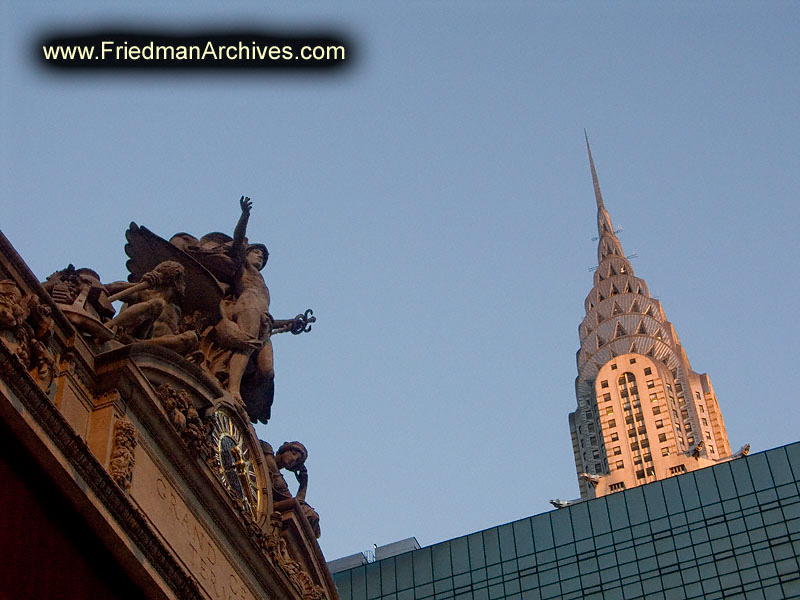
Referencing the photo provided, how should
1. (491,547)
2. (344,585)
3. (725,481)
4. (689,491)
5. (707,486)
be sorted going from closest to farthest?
(725,481), (707,486), (689,491), (491,547), (344,585)

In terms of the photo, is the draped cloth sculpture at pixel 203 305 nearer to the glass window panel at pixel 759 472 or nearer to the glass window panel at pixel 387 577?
the glass window panel at pixel 759 472

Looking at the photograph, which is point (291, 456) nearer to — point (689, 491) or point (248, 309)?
point (248, 309)

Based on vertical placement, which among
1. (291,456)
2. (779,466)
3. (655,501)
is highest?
(779,466)

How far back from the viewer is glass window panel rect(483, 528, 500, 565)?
278ft

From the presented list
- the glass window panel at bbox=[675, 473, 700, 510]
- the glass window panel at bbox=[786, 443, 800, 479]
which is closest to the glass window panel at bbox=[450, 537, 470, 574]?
the glass window panel at bbox=[675, 473, 700, 510]

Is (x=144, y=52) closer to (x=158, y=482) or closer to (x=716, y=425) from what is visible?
(x=158, y=482)

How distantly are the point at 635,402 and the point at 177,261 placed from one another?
121m

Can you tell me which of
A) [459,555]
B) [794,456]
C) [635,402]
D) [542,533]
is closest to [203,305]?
[542,533]

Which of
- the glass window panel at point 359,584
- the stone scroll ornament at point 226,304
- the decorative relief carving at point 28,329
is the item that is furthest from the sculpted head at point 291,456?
the glass window panel at point 359,584

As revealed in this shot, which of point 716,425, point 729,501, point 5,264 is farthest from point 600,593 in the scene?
point 716,425

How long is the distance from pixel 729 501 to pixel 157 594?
6030 centimetres

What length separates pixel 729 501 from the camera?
8131cm

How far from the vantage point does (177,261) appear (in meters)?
33.2

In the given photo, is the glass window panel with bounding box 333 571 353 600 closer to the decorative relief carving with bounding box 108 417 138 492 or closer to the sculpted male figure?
the sculpted male figure
